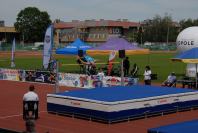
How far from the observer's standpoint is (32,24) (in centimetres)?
13362

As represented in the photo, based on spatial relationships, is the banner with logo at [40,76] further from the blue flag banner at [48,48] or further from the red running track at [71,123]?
the red running track at [71,123]

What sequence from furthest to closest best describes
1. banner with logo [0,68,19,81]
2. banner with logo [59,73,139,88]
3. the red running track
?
banner with logo [0,68,19,81] < banner with logo [59,73,139,88] < the red running track

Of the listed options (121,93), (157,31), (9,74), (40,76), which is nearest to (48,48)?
(40,76)

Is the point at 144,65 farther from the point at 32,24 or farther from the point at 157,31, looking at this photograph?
the point at 32,24

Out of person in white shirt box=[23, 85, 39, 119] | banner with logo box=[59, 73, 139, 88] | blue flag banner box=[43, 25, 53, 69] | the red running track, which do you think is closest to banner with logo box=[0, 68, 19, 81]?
banner with logo box=[59, 73, 139, 88]

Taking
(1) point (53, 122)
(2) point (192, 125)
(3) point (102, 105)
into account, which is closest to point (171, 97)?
(3) point (102, 105)

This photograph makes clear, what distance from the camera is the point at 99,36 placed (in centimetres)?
13825

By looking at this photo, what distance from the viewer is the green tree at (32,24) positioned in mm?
131750

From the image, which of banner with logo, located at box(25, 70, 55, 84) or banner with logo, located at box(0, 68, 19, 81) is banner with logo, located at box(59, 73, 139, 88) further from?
banner with logo, located at box(0, 68, 19, 81)

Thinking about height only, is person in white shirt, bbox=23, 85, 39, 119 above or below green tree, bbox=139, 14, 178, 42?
below

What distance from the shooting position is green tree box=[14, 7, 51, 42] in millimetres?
131750

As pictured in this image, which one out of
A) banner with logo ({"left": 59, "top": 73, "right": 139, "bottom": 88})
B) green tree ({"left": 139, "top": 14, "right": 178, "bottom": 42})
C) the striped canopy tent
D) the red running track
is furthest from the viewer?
green tree ({"left": 139, "top": 14, "right": 178, "bottom": 42})

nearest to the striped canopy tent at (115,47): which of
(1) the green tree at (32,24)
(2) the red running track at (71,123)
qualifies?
(2) the red running track at (71,123)

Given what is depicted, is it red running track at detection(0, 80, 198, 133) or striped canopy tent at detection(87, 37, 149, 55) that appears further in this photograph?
striped canopy tent at detection(87, 37, 149, 55)
